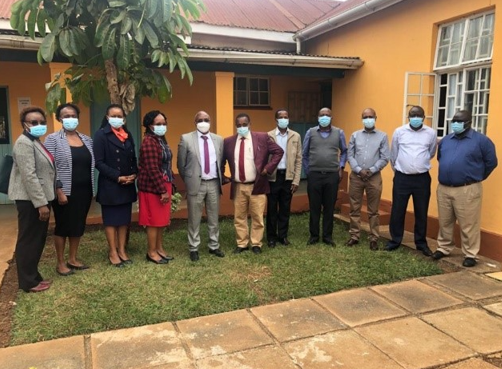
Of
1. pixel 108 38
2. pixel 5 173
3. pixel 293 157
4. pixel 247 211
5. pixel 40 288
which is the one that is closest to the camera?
pixel 5 173

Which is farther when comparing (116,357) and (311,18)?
(311,18)

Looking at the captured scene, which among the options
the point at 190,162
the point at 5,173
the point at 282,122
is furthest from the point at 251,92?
the point at 5,173

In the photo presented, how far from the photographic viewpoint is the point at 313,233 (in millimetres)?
5930

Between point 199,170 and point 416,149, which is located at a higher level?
point 416,149

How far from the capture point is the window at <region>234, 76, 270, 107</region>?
30.9 feet

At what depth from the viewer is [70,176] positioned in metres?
4.42

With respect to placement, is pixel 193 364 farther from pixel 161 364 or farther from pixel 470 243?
pixel 470 243

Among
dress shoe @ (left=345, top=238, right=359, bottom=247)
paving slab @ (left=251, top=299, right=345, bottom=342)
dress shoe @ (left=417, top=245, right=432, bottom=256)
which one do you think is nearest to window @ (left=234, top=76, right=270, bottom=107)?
dress shoe @ (left=345, top=238, right=359, bottom=247)

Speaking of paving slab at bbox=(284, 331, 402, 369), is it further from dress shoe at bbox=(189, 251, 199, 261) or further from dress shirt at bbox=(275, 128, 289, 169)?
dress shirt at bbox=(275, 128, 289, 169)

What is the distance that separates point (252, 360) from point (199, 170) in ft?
8.46

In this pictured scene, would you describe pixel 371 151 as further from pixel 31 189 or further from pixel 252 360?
pixel 31 189

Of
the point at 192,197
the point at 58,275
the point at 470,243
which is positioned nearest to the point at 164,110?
the point at 192,197

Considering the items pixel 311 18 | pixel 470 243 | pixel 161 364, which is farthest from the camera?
pixel 311 18

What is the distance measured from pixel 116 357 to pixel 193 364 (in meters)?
0.58
